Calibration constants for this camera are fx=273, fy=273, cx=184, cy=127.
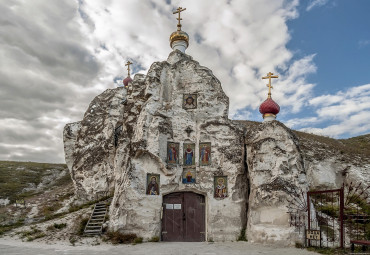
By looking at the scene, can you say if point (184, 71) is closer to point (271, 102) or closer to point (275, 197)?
point (271, 102)

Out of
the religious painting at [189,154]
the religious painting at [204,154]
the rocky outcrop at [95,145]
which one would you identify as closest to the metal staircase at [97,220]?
the rocky outcrop at [95,145]

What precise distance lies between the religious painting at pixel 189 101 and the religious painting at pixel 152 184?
391 centimetres

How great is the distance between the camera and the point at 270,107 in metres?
13.8

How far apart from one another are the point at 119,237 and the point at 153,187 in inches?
102

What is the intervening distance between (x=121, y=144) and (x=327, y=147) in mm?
15051

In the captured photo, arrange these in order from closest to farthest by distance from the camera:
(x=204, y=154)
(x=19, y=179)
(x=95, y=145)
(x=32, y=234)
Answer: (x=32, y=234), (x=204, y=154), (x=95, y=145), (x=19, y=179)

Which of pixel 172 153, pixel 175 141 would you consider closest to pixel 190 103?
pixel 175 141

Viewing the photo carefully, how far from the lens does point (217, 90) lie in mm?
14523

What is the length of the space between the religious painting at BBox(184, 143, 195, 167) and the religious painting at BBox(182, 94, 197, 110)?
6.64 feet

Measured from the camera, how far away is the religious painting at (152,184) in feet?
41.9

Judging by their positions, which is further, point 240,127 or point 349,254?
point 240,127

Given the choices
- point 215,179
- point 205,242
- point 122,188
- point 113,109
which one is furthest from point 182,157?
point 113,109

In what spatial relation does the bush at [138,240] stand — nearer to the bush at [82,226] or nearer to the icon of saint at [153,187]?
the icon of saint at [153,187]

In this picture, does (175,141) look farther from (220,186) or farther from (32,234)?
(32,234)
